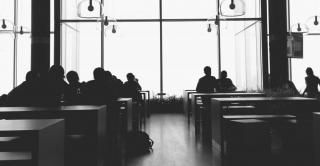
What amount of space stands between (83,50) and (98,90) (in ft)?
Result: 21.6

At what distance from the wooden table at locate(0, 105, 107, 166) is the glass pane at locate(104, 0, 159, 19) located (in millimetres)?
7419

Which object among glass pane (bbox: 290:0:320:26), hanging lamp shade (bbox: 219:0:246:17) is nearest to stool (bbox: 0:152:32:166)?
hanging lamp shade (bbox: 219:0:246:17)

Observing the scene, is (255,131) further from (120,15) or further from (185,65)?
(120,15)

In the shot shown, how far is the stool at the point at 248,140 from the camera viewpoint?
4.17 metres

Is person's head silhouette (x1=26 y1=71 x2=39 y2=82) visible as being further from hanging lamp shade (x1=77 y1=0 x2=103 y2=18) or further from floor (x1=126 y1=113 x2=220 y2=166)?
hanging lamp shade (x1=77 y1=0 x2=103 y2=18)

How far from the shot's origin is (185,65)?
409 inches

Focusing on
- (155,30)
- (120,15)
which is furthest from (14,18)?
(155,30)

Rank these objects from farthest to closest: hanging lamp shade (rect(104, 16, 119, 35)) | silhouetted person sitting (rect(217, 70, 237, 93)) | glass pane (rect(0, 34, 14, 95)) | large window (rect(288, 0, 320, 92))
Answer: glass pane (rect(0, 34, 14, 95))
large window (rect(288, 0, 320, 92))
hanging lamp shade (rect(104, 16, 119, 35))
silhouetted person sitting (rect(217, 70, 237, 93))

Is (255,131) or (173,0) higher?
(173,0)

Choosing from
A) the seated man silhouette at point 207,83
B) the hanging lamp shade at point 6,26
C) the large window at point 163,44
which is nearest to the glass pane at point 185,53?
the large window at point 163,44

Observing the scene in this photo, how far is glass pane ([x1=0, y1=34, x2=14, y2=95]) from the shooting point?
10.1 m

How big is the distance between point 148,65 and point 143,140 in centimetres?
625

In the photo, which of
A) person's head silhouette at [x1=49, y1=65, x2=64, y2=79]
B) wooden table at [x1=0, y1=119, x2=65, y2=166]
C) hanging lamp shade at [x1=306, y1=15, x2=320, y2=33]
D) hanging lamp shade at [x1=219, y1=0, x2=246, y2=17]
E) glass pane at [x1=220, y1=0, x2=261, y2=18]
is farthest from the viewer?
glass pane at [x1=220, y1=0, x2=261, y2=18]

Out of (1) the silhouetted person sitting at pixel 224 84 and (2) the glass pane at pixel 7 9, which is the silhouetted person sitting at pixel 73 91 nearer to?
(1) the silhouetted person sitting at pixel 224 84
